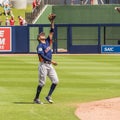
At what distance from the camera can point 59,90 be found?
57.5 feet

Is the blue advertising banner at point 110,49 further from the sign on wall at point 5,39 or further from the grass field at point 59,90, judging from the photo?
the grass field at point 59,90

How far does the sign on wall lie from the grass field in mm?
13283

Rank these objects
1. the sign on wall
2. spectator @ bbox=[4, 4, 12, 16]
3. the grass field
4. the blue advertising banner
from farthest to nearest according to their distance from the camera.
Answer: spectator @ bbox=[4, 4, 12, 16], the blue advertising banner, the sign on wall, the grass field

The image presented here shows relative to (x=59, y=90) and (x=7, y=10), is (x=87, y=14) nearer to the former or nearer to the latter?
(x=7, y=10)

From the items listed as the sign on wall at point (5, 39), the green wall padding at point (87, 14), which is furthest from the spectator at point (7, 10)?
the sign on wall at point (5, 39)

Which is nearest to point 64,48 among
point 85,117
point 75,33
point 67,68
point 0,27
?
point 75,33

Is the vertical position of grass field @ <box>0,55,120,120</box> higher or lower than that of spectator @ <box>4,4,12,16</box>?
lower

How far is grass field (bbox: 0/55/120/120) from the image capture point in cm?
1273

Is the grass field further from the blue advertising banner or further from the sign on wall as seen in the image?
the blue advertising banner

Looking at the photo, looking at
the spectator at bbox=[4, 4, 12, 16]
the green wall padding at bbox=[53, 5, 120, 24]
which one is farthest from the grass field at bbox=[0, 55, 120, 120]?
the spectator at bbox=[4, 4, 12, 16]

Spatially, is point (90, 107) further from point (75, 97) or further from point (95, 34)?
point (95, 34)

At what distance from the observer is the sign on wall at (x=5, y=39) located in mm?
39594

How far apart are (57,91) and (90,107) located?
3.71 metres

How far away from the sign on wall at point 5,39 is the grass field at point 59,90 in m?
13.3
